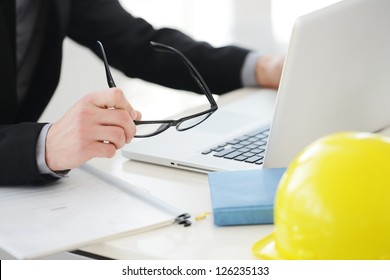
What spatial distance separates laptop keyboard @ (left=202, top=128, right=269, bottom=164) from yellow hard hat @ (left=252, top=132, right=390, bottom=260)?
418 millimetres

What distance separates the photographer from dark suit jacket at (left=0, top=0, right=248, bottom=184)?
1.70 m

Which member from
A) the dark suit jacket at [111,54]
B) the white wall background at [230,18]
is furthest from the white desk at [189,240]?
the white wall background at [230,18]

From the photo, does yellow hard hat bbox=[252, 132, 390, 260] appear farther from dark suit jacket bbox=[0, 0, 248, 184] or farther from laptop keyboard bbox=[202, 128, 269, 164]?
→ dark suit jacket bbox=[0, 0, 248, 184]

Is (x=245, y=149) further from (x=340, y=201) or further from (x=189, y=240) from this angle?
(x=340, y=201)

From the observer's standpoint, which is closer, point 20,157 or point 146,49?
point 20,157

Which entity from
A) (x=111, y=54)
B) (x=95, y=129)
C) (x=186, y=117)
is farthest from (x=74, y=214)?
(x=111, y=54)

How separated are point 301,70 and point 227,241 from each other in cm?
29

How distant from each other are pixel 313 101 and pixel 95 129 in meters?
0.35

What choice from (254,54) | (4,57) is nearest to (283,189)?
(4,57)

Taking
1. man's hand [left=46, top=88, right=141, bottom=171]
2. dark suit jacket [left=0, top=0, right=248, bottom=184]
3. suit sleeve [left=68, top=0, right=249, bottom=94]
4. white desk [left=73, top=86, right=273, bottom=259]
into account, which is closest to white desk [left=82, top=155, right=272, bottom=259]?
white desk [left=73, top=86, right=273, bottom=259]

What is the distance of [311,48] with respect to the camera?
122 cm

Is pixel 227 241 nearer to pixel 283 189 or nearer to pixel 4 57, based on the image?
pixel 283 189

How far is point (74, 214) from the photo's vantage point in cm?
121

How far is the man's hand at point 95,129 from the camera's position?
130 centimetres
